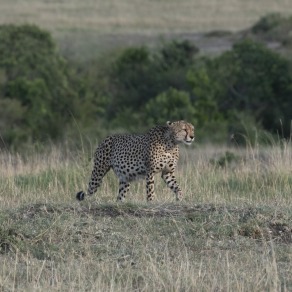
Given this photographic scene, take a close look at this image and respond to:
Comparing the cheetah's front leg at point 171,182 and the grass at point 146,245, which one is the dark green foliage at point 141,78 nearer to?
the cheetah's front leg at point 171,182

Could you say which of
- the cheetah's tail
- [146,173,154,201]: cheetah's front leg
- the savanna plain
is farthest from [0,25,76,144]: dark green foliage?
the cheetah's tail

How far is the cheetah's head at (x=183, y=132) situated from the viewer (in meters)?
9.59

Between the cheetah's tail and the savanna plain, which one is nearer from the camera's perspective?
the savanna plain

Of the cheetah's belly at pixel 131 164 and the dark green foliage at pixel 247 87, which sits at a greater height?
the cheetah's belly at pixel 131 164

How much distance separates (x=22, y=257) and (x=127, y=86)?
1950 cm

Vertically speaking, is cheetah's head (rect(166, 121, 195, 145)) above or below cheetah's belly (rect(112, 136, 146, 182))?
above

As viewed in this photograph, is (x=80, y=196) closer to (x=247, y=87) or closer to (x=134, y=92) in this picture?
(x=247, y=87)

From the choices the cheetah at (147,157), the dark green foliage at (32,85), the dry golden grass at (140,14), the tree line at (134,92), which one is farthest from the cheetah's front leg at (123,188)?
the dry golden grass at (140,14)

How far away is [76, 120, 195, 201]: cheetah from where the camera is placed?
9.57 m

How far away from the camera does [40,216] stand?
24.2 feet

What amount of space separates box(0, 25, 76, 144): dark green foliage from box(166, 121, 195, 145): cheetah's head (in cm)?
840

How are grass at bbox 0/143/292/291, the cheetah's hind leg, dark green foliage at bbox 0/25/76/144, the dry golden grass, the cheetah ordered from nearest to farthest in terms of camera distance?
1. grass at bbox 0/143/292/291
2. the cheetah
3. the cheetah's hind leg
4. dark green foliage at bbox 0/25/76/144
5. the dry golden grass

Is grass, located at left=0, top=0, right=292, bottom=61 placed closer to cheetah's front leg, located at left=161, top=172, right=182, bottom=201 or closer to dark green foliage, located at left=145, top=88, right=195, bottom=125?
dark green foliage, located at left=145, top=88, right=195, bottom=125

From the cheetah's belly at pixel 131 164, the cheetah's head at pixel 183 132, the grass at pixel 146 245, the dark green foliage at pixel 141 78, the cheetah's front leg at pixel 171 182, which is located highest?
the cheetah's head at pixel 183 132
